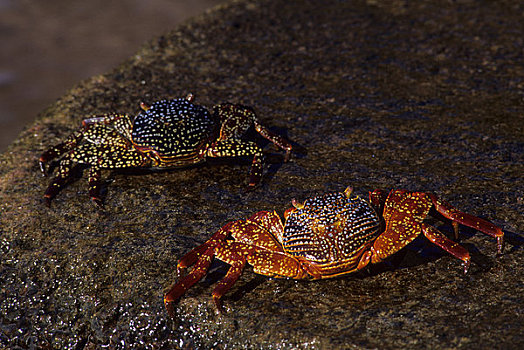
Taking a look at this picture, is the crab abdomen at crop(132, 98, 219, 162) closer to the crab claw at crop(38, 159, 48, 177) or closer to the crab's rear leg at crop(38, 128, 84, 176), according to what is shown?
the crab's rear leg at crop(38, 128, 84, 176)

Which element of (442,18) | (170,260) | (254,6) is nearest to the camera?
(170,260)

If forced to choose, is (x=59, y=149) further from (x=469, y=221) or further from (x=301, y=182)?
(x=469, y=221)

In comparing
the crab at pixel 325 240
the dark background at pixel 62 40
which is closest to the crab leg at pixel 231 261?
the crab at pixel 325 240

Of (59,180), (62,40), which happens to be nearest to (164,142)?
(59,180)

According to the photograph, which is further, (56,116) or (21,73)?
(21,73)

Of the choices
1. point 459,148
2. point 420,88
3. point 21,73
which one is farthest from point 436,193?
point 21,73

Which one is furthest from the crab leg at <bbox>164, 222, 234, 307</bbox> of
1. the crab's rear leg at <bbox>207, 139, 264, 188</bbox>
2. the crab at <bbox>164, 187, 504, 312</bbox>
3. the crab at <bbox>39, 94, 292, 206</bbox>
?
the crab's rear leg at <bbox>207, 139, 264, 188</bbox>

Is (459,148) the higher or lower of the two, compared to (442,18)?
lower

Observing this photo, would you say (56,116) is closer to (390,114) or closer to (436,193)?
(390,114)
